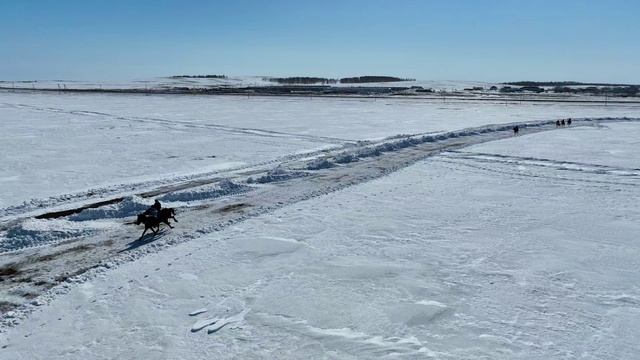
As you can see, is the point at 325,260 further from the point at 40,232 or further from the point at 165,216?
the point at 40,232

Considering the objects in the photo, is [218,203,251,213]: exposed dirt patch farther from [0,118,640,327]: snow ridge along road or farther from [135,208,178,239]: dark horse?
[135,208,178,239]: dark horse

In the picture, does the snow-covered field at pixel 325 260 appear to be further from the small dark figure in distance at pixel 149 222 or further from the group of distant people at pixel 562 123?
the group of distant people at pixel 562 123

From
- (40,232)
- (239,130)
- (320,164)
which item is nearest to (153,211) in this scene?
(40,232)

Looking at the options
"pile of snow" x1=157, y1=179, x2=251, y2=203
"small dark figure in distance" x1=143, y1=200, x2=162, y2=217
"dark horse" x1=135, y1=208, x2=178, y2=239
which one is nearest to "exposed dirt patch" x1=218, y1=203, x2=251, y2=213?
"pile of snow" x1=157, y1=179, x2=251, y2=203

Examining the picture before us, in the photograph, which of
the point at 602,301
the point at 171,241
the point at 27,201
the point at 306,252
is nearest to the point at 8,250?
the point at 171,241

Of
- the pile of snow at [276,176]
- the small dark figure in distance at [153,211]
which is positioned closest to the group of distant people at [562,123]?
the pile of snow at [276,176]

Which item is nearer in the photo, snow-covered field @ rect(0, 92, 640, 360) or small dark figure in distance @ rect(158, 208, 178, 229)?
snow-covered field @ rect(0, 92, 640, 360)
